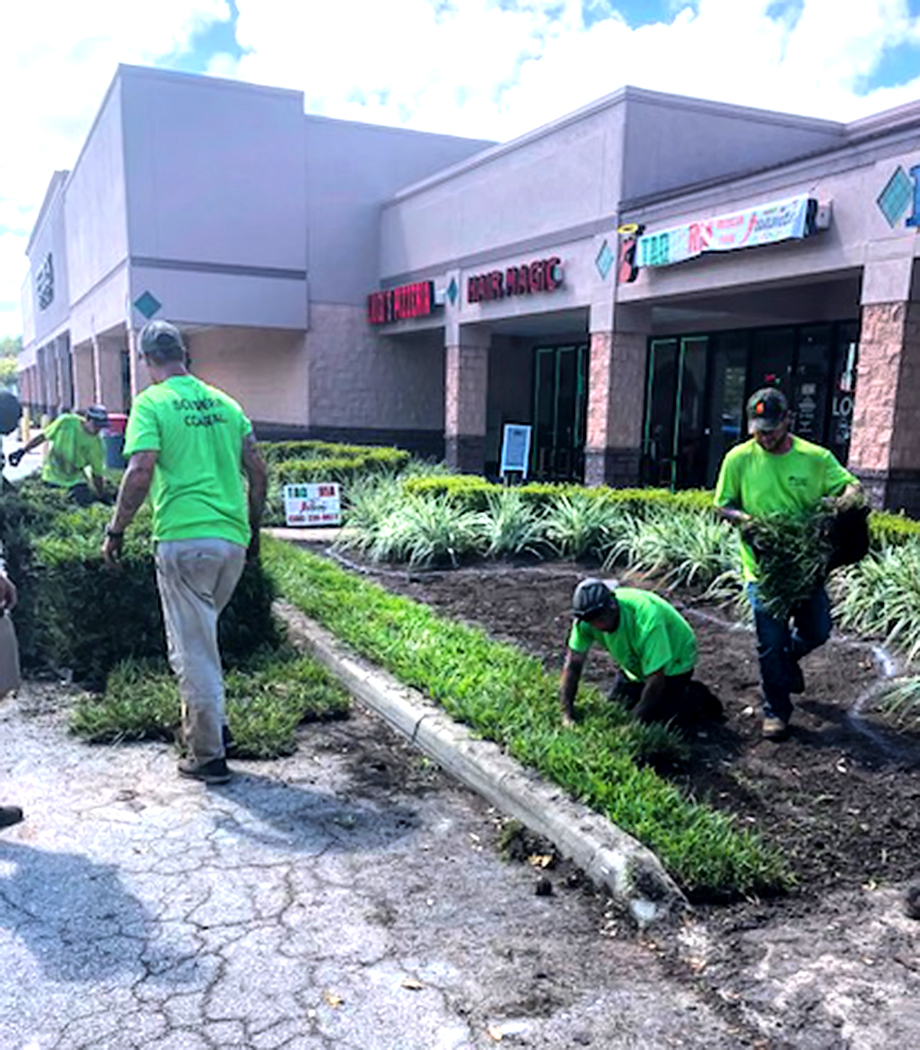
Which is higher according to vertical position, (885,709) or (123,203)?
(123,203)

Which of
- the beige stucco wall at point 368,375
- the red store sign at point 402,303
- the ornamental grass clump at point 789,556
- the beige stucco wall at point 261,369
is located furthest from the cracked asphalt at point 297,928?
the beige stucco wall at point 261,369

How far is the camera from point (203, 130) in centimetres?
1898

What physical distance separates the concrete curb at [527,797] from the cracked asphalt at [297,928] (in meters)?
0.11

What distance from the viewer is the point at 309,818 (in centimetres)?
388

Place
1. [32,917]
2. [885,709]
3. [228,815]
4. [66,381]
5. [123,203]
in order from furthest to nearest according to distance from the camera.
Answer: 1. [66,381]
2. [123,203]
3. [885,709]
4. [228,815]
5. [32,917]

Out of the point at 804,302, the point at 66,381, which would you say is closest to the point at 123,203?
the point at 804,302

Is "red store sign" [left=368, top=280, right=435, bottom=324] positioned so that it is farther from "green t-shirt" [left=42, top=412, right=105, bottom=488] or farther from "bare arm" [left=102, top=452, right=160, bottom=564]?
"bare arm" [left=102, top=452, right=160, bottom=564]

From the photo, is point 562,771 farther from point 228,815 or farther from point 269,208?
point 269,208

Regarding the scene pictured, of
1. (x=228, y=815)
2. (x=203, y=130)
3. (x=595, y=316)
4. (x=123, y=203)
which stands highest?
(x=203, y=130)

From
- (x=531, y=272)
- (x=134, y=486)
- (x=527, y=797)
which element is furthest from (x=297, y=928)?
(x=531, y=272)

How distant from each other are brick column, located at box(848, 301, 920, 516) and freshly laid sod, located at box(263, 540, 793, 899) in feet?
19.2

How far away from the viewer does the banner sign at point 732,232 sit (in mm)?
10672

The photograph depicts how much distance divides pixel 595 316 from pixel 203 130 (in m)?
10.2

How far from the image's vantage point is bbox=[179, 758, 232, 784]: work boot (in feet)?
13.7
